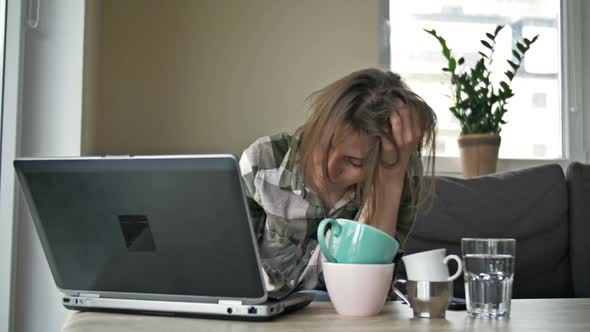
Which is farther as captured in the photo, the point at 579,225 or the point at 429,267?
the point at 579,225

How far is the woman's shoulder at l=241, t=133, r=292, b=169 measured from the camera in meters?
1.30

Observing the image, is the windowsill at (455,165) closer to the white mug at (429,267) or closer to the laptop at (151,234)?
the white mug at (429,267)

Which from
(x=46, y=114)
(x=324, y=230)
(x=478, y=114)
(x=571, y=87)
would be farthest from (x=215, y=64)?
(x=324, y=230)

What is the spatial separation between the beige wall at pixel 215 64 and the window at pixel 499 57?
24 centimetres

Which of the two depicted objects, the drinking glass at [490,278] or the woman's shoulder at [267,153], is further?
the woman's shoulder at [267,153]

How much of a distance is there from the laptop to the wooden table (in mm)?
24

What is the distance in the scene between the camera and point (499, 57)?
2.91 meters

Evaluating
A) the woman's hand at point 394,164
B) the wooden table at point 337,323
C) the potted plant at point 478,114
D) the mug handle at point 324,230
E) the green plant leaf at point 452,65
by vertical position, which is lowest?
the wooden table at point 337,323

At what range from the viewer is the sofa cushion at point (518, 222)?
2158 mm

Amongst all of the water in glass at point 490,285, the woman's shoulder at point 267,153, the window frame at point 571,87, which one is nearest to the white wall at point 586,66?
the window frame at point 571,87

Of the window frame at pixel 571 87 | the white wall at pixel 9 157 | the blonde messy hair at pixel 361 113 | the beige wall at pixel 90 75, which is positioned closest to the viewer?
the blonde messy hair at pixel 361 113

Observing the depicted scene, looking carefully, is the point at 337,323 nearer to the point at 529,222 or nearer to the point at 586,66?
the point at 529,222

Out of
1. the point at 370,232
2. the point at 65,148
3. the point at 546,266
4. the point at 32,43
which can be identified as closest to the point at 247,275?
the point at 370,232

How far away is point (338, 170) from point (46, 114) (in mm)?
953
